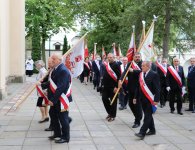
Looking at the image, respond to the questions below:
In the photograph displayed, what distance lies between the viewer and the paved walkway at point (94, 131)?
774 centimetres

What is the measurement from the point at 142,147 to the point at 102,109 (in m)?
5.13

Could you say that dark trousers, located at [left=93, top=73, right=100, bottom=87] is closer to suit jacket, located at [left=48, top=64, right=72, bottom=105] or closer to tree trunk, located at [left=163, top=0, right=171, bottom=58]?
tree trunk, located at [left=163, top=0, right=171, bottom=58]

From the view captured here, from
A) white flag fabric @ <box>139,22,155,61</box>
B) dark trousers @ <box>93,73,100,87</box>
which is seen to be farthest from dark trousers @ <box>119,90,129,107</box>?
dark trousers @ <box>93,73,100,87</box>

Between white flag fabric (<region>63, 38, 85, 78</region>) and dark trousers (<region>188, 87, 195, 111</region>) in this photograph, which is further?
dark trousers (<region>188, 87, 195, 111</region>)

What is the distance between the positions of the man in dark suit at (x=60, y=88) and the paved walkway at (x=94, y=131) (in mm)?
278

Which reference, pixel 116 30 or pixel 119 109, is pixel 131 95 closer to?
pixel 119 109

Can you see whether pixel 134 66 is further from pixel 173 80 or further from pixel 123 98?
pixel 123 98

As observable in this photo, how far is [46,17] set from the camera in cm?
3962

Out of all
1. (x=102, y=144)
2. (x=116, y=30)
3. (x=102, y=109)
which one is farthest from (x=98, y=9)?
(x=102, y=144)

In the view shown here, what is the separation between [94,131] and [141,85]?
1.54m

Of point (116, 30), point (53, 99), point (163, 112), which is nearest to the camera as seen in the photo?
point (53, 99)

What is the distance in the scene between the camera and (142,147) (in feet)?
25.2

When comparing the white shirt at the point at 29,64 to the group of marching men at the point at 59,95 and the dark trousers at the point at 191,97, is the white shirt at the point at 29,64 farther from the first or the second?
the group of marching men at the point at 59,95

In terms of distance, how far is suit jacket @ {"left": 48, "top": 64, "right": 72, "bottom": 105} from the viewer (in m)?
7.56
